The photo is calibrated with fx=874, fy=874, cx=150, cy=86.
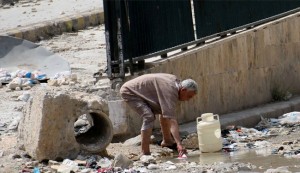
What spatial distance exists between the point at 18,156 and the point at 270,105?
225 inches

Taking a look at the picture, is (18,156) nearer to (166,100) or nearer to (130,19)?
(166,100)

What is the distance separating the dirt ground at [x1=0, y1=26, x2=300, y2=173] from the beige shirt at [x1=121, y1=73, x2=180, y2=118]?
73 cm

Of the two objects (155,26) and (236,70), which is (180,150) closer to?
(155,26)

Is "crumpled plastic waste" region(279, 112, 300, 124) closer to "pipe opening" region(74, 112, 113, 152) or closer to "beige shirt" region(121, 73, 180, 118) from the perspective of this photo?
"beige shirt" region(121, 73, 180, 118)

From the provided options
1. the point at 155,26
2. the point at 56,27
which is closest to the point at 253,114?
the point at 155,26

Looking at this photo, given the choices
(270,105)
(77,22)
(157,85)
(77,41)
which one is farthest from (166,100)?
(77,22)

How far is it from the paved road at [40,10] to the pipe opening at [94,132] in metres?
7.43

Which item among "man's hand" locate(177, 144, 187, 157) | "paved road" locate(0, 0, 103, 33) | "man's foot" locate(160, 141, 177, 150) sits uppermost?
"paved road" locate(0, 0, 103, 33)

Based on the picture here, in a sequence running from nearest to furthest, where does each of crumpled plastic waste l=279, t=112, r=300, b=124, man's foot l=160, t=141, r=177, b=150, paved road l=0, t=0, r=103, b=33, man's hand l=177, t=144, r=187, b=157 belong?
man's hand l=177, t=144, r=187, b=157 → man's foot l=160, t=141, r=177, b=150 → crumpled plastic waste l=279, t=112, r=300, b=124 → paved road l=0, t=0, r=103, b=33

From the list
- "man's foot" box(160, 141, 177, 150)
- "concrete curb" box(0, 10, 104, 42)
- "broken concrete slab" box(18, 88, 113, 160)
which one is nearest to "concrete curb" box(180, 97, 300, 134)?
"man's foot" box(160, 141, 177, 150)

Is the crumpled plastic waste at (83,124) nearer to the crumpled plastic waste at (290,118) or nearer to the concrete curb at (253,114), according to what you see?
the concrete curb at (253,114)

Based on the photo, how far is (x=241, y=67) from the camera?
14680mm

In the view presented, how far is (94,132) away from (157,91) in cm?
113

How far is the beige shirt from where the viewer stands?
11.0 meters
